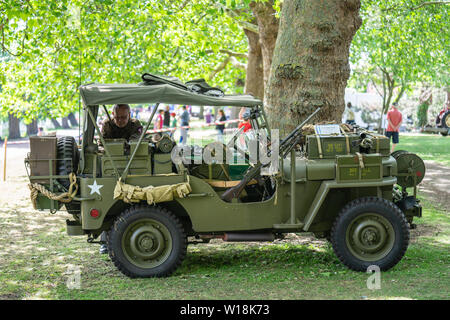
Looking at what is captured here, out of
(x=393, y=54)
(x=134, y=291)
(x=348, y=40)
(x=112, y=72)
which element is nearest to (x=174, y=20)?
(x=112, y=72)

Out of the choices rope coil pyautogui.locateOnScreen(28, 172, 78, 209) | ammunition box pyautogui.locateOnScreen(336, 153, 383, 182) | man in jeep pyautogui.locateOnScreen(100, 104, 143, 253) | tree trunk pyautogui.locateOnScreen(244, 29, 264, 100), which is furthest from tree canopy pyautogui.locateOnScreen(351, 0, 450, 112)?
rope coil pyautogui.locateOnScreen(28, 172, 78, 209)

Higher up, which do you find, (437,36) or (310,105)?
(437,36)

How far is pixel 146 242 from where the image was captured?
22.6 ft

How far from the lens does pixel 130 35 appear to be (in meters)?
17.4

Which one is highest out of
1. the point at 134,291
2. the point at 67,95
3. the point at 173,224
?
the point at 67,95

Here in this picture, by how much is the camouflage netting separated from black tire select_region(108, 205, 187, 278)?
0.49 feet

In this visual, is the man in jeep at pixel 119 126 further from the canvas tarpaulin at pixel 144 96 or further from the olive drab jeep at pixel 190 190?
the canvas tarpaulin at pixel 144 96

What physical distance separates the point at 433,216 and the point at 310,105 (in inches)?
134

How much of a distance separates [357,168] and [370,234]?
0.73m

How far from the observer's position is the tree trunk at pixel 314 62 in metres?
9.16

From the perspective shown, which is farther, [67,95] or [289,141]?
[67,95]

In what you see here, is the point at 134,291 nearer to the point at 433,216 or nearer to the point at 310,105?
the point at 310,105

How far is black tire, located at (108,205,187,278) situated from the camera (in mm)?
6836

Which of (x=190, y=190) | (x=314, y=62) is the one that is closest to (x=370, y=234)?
(x=190, y=190)
